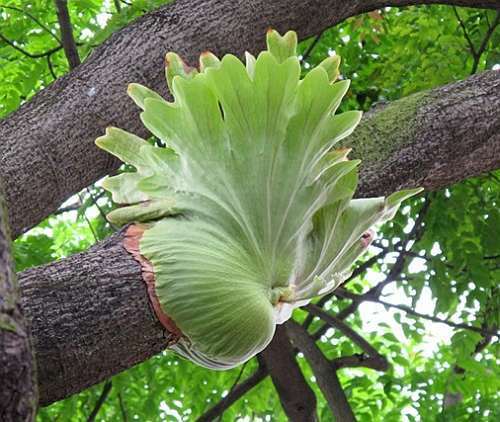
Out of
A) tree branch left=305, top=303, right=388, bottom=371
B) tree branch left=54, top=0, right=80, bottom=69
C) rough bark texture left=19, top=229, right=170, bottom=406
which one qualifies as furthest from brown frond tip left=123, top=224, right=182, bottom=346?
tree branch left=305, top=303, right=388, bottom=371

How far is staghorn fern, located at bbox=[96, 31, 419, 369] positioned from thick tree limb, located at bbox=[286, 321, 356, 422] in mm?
2330

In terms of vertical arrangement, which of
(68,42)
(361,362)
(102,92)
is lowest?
(361,362)

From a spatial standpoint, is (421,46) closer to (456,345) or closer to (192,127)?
(456,345)

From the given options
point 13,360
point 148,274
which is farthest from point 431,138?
point 13,360

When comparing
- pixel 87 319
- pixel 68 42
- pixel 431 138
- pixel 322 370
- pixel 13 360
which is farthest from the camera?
pixel 322 370

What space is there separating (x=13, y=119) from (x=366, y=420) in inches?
108

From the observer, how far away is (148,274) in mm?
1498

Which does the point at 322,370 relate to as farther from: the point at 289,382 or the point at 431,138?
the point at 431,138

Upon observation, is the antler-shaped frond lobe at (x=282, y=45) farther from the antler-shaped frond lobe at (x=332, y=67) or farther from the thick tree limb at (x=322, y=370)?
the thick tree limb at (x=322, y=370)

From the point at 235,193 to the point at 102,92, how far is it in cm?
87

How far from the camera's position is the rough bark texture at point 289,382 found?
3734 mm

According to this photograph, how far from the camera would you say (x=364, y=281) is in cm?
583

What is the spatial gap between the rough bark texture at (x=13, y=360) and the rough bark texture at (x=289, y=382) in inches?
105

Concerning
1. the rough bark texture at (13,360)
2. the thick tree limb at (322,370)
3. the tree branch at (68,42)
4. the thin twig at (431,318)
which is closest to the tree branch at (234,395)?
the thick tree limb at (322,370)
